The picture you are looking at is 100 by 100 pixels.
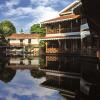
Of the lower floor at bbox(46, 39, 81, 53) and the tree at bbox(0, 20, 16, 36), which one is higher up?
the tree at bbox(0, 20, 16, 36)

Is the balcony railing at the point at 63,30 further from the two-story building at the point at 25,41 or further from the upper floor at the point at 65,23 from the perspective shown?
the two-story building at the point at 25,41

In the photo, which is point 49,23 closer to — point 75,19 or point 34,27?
point 75,19

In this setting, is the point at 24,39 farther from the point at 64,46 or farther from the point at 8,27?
the point at 8,27

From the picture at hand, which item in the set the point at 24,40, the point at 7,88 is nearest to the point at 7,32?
the point at 24,40

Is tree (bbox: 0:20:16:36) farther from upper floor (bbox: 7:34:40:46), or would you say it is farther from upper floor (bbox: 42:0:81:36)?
upper floor (bbox: 42:0:81:36)

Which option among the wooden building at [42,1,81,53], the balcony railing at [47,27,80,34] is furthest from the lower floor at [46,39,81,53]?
the balcony railing at [47,27,80,34]

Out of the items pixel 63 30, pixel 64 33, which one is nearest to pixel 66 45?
pixel 64 33

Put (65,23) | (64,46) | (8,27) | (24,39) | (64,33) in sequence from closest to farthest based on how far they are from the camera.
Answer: (64,33) < (65,23) < (64,46) < (24,39) < (8,27)

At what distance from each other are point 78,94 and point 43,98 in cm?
155

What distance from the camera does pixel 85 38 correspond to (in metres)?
41.1

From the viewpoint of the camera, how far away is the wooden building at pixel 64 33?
4700 centimetres

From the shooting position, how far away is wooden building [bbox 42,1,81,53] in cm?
4700

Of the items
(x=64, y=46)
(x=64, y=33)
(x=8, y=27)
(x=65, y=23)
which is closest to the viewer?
(x=64, y=33)

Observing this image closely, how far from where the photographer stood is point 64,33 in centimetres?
4919
